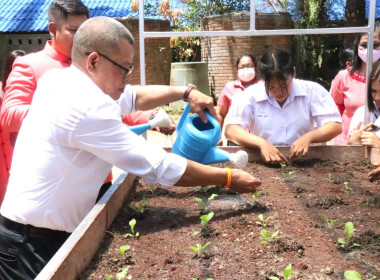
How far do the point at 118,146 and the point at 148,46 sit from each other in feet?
31.4

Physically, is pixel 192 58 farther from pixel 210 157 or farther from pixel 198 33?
pixel 210 157

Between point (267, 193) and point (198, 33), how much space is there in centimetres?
117

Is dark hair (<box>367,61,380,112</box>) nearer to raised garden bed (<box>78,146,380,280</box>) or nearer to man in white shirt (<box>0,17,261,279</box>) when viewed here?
raised garden bed (<box>78,146,380,280</box>)

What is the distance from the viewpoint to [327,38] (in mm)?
10523

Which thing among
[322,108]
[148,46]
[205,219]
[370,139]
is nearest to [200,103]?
[205,219]

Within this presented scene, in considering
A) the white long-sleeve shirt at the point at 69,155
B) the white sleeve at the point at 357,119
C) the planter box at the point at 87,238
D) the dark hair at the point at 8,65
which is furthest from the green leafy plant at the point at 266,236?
the dark hair at the point at 8,65

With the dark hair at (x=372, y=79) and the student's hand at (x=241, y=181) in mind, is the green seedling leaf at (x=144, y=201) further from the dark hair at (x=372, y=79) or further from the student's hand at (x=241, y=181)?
the dark hair at (x=372, y=79)

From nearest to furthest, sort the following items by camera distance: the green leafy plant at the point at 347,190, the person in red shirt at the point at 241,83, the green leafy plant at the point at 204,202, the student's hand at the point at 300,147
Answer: the green leafy plant at the point at 204,202
the green leafy plant at the point at 347,190
the student's hand at the point at 300,147
the person in red shirt at the point at 241,83

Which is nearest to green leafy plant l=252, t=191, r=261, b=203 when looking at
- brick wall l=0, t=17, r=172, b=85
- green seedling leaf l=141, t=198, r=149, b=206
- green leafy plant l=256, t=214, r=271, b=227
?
green leafy plant l=256, t=214, r=271, b=227

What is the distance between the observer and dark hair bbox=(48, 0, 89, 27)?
2219mm

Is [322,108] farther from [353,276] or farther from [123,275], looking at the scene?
[123,275]

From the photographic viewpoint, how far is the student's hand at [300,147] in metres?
2.74

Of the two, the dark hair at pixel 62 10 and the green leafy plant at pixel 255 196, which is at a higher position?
the dark hair at pixel 62 10

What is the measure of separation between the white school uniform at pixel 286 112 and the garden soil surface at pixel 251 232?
429 millimetres
